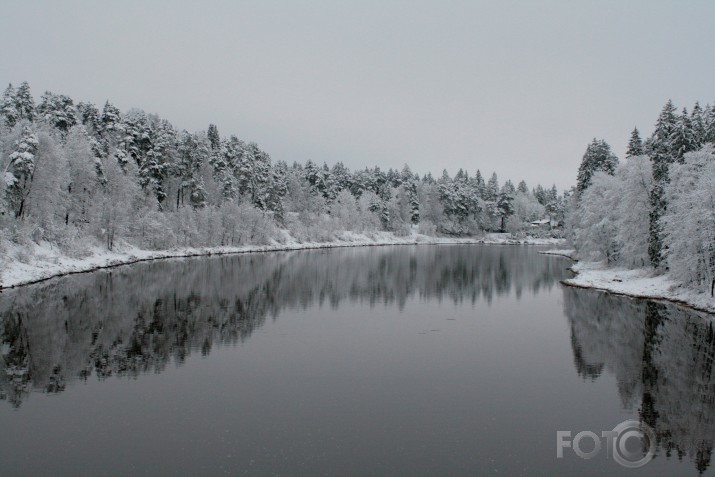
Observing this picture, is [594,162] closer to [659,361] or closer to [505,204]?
[659,361]

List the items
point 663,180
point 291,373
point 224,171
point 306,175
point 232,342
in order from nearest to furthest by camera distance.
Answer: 1. point 291,373
2. point 232,342
3. point 663,180
4. point 224,171
5. point 306,175

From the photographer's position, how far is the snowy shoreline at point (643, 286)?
34.0 metres

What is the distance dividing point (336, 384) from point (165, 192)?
6984 centimetres

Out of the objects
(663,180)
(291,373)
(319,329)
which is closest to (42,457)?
(291,373)

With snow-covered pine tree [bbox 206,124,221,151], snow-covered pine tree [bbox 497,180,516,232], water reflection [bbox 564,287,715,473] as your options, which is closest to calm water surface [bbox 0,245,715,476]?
water reflection [bbox 564,287,715,473]

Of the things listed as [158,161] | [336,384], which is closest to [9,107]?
[158,161]

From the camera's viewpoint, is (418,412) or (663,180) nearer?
(418,412)

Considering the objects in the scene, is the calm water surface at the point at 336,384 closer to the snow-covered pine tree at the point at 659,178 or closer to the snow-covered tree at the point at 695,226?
the snow-covered tree at the point at 695,226

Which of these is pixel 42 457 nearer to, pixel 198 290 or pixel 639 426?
pixel 639 426

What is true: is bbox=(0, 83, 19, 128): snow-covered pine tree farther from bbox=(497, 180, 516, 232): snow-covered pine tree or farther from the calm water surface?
bbox=(497, 180, 516, 232): snow-covered pine tree

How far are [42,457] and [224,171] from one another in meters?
81.1

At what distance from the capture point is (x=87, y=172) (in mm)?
57469

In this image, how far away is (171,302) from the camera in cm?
3356
